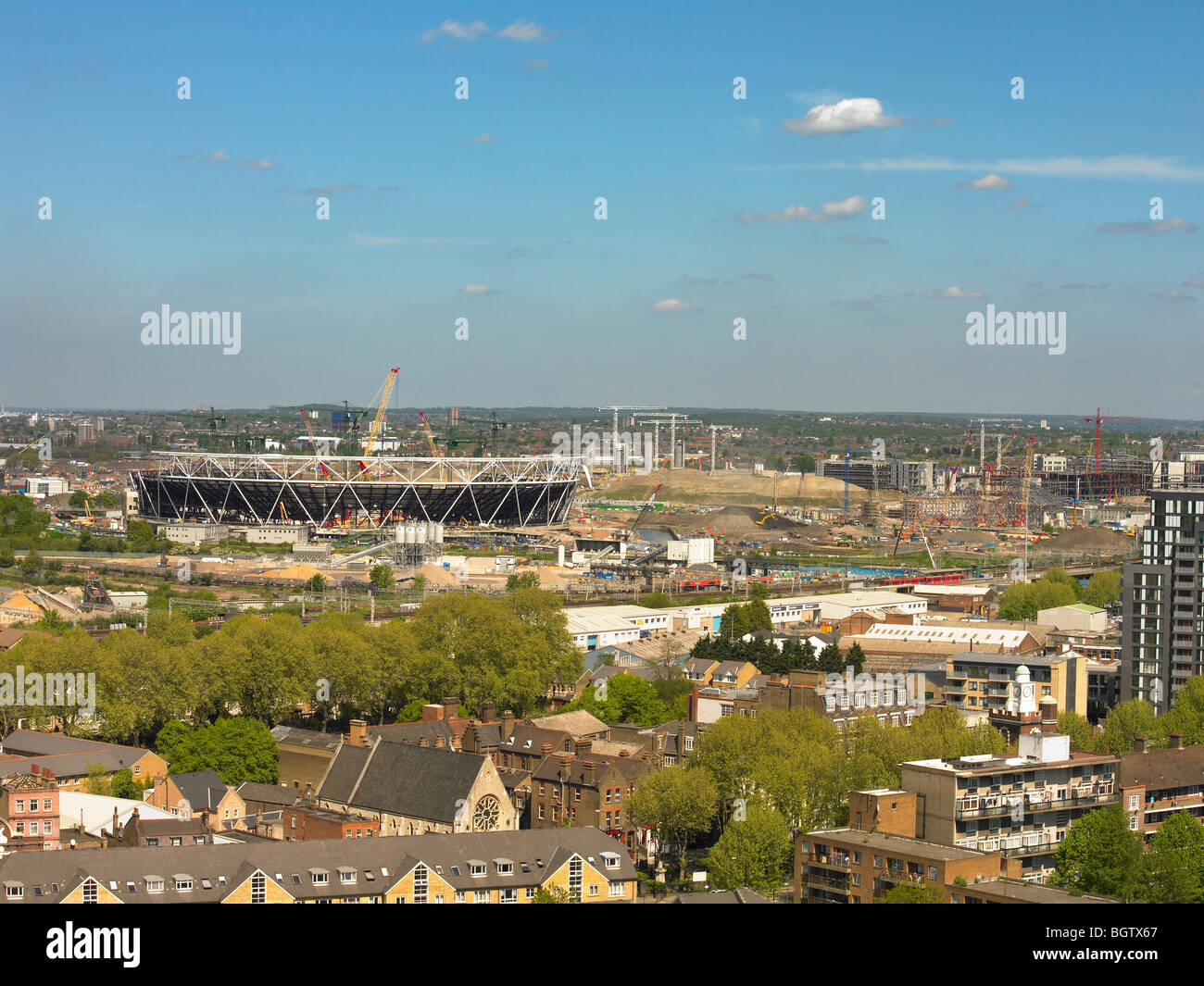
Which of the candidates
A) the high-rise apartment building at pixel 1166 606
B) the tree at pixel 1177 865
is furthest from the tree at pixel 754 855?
the high-rise apartment building at pixel 1166 606

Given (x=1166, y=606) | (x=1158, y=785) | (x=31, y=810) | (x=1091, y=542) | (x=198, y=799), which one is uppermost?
(x=1166, y=606)

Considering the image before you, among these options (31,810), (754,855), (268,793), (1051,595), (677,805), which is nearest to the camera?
(754,855)

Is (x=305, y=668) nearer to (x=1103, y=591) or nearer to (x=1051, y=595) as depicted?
(x=1051, y=595)

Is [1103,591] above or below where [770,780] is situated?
below

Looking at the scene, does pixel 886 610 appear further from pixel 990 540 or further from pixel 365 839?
pixel 990 540

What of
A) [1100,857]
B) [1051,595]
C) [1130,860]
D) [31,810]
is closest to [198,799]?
[31,810]

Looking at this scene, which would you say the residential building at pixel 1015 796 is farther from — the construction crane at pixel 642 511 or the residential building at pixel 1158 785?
the construction crane at pixel 642 511
